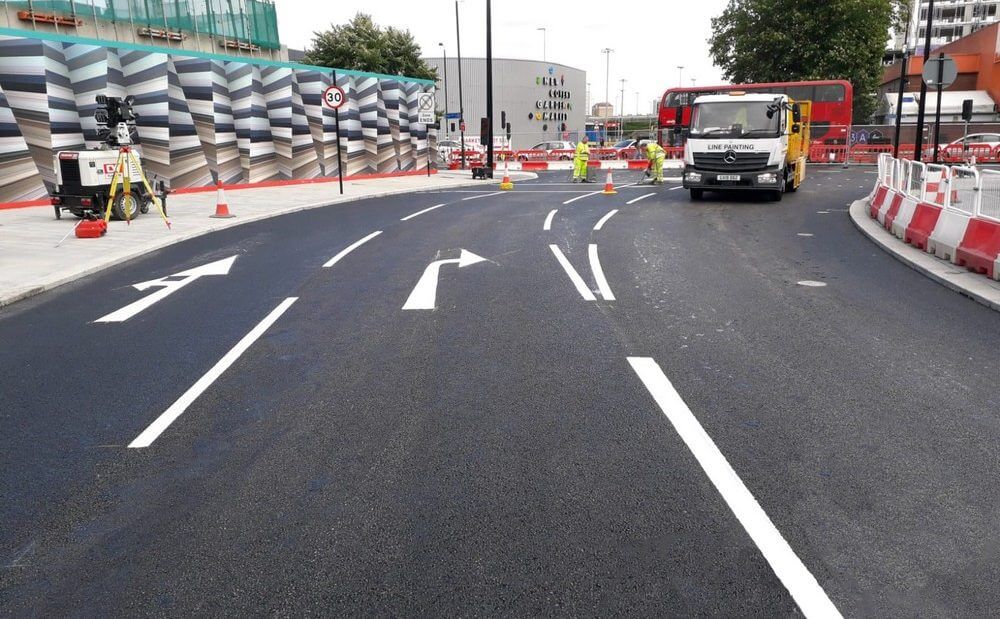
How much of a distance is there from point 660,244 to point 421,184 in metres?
19.0

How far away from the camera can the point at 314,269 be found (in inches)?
432

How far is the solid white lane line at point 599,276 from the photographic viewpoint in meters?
8.89

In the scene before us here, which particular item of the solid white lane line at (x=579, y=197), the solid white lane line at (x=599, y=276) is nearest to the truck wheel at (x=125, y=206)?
the solid white lane line at (x=599, y=276)

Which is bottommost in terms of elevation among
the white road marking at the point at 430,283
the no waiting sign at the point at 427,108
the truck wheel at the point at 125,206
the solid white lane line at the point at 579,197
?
the solid white lane line at the point at 579,197

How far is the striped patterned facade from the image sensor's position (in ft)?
63.8

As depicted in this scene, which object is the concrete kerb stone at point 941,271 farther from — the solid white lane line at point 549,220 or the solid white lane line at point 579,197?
the solid white lane line at point 579,197

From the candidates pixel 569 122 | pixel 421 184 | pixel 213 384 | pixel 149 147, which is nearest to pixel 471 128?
pixel 569 122

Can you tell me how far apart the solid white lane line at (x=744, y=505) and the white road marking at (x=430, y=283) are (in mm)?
3423

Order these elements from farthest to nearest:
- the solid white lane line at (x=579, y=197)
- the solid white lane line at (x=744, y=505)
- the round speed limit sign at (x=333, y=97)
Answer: the round speed limit sign at (x=333, y=97), the solid white lane line at (x=579, y=197), the solid white lane line at (x=744, y=505)

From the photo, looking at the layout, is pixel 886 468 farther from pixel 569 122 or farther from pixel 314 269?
pixel 569 122

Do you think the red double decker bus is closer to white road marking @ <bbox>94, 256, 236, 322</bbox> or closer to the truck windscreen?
the truck windscreen

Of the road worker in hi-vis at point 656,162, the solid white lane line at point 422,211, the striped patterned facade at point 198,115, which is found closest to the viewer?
the solid white lane line at point 422,211

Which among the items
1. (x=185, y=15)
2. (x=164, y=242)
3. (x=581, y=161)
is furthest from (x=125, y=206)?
(x=581, y=161)

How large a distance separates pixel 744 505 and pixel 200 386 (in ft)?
13.3
